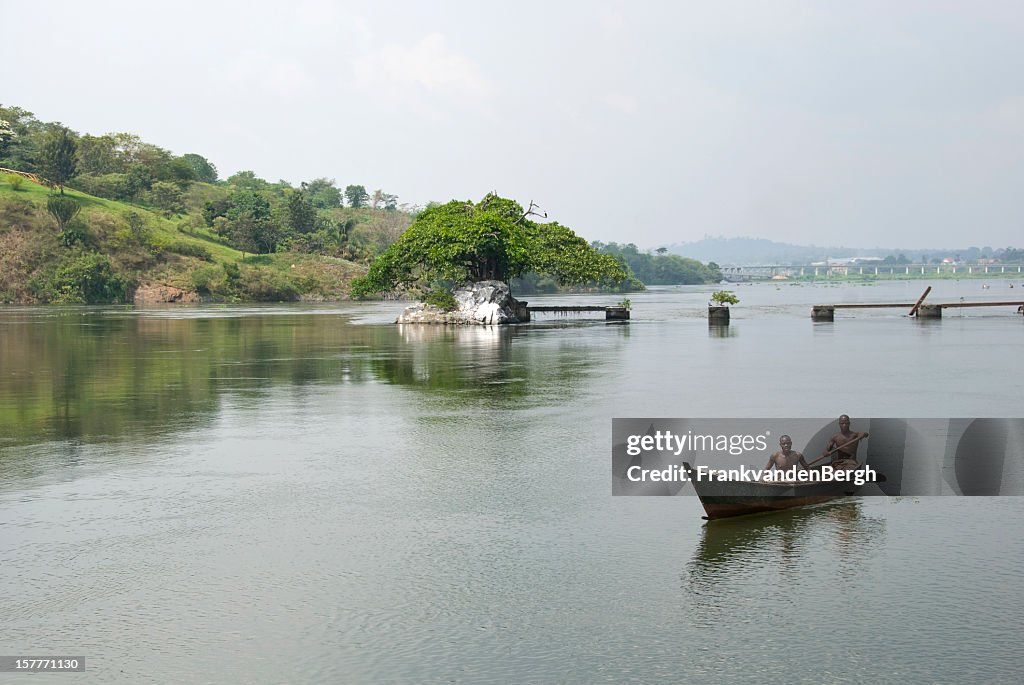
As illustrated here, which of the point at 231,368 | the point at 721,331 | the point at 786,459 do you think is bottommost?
the point at 231,368

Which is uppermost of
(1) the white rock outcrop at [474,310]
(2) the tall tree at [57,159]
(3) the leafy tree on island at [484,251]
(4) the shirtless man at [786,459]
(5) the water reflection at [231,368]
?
(2) the tall tree at [57,159]

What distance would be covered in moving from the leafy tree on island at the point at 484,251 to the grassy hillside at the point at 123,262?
265 feet

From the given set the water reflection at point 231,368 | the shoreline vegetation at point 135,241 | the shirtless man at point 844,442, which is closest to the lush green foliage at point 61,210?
the shoreline vegetation at point 135,241

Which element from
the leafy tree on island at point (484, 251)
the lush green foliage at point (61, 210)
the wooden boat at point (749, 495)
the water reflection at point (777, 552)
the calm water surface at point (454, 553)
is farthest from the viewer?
the lush green foliage at point (61, 210)

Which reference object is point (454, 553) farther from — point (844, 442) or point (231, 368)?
point (231, 368)

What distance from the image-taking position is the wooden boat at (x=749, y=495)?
16922 millimetres

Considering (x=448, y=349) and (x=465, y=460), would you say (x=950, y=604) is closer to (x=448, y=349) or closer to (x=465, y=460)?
(x=465, y=460)

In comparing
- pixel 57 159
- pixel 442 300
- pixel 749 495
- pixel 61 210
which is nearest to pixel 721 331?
pixel 442 300

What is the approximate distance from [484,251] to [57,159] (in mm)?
123989

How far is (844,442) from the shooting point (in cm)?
1864

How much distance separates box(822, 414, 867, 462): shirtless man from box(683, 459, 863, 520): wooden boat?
A: 93cm

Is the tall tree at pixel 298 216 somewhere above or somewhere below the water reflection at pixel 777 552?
above

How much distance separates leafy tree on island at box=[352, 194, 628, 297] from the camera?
75.2 m

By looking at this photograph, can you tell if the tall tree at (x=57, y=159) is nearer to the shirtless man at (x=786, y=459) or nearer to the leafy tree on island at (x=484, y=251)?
the leafy tree on island at (x=484, y=251)
